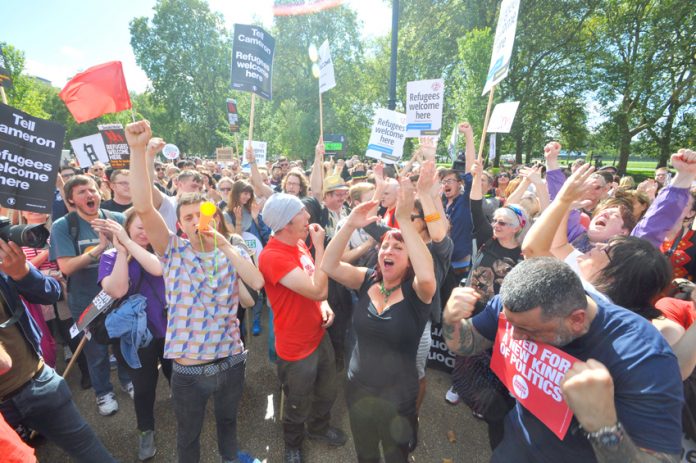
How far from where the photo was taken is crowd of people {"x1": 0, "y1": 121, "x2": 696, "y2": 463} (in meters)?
1.30

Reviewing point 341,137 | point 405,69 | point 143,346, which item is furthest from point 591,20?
point 143,346

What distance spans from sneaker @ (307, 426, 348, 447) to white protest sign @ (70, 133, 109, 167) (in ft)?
22.9

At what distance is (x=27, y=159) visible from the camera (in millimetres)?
2674

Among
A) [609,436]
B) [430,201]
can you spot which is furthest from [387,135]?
[609,436]

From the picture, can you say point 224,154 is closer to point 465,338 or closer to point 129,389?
point 129,389

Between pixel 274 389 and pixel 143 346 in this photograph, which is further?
pixel 274 389

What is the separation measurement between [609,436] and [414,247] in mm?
1170

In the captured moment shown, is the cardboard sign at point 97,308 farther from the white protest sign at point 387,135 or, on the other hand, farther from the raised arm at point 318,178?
the white protest sign at point 387,135

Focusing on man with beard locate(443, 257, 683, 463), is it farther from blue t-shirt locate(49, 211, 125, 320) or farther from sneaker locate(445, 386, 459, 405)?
blue t-shirt locate(49, 211, 125, 320)

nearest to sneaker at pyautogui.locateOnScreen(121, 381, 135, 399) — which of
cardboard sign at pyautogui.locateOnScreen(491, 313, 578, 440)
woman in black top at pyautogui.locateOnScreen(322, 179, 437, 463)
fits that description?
woman in black top at pyautogui.locateOnScreen(322, 179, 437, 463)

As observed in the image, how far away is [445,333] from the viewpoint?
1887 millimetres

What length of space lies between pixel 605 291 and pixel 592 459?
76 cm

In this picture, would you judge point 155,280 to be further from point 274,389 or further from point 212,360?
point 274,389

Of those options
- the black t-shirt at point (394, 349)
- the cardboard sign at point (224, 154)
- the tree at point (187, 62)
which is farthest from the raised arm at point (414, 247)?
the tree at point (187, 62)
